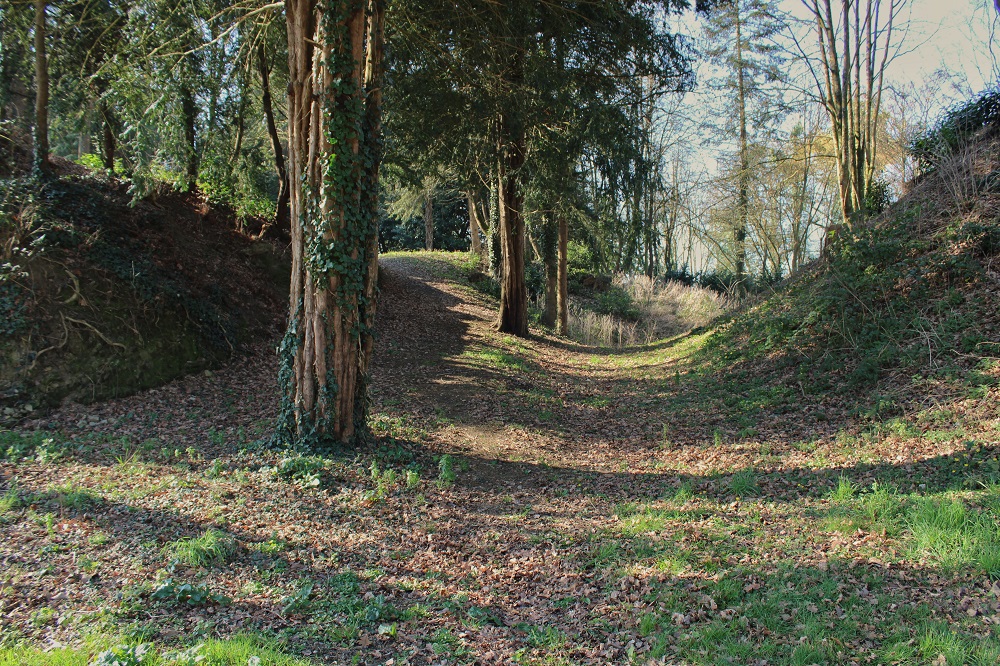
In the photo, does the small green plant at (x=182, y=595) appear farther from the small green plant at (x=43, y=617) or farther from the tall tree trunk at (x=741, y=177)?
the tall tree trunk at (x=741, y=177)

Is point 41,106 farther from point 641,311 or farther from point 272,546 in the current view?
point 641,311

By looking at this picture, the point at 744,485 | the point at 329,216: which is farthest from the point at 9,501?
the point at 744,485

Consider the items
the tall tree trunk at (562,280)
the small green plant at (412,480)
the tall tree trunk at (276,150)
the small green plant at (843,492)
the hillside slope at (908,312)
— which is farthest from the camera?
the tall tree trunk at (562,280)

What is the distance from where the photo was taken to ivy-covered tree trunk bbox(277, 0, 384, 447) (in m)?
6.68

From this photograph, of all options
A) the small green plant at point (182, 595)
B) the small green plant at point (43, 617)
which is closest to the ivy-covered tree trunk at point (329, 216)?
the small green plant at point (182, 595)

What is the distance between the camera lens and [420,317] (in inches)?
648

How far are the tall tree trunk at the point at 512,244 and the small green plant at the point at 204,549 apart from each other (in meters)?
11.1

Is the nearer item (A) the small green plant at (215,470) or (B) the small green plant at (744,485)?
(B) the small green plant at (744,485)

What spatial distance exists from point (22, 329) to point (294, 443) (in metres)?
4.35

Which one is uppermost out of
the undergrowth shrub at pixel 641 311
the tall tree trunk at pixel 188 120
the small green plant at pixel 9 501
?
the tall tree trunk at pixel 188 120

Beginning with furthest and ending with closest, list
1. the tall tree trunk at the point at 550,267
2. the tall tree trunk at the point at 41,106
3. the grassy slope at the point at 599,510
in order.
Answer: the tall tree trunk at the point at 550,267 < the tall tree trunk at the point at 41,106 < the grassy slope at the point at 599,510

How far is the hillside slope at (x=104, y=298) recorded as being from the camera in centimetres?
805

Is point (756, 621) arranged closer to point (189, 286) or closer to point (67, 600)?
point (67, 600)

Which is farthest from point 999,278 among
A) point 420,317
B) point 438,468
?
point 420,317
